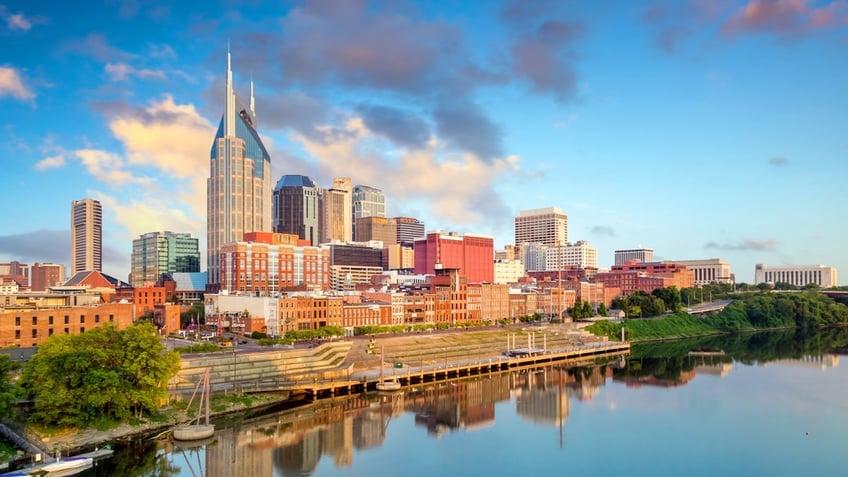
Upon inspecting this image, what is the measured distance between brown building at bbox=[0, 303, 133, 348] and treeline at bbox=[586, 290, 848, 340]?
9797cm

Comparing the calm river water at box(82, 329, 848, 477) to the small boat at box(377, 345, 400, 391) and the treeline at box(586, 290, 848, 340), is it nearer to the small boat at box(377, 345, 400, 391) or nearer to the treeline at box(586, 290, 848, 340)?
the small boat at box(377, 345, 400, 391)

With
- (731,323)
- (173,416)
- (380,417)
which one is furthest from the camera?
(731,323)

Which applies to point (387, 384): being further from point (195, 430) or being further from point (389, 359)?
point (195, 430)

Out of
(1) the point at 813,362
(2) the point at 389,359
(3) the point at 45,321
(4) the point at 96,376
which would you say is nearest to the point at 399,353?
(2) the point at 389,359

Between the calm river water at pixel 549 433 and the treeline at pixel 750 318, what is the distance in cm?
5559

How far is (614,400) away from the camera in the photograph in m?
79.4

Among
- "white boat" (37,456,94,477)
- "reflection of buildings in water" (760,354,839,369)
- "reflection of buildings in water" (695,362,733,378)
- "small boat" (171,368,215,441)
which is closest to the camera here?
"white boat" (37,456,94,477)

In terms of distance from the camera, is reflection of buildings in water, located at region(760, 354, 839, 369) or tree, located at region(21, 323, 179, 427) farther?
reflection of buildings in water, located at region(760, 354, 839, 369)

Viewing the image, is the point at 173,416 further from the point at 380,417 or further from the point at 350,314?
the point at 350,314

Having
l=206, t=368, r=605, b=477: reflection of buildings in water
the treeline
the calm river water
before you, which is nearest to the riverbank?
the calm river water

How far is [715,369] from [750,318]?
76.1m

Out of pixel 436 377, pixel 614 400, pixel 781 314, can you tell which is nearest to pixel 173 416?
pixel 436 377

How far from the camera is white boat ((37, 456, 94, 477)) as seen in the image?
46188 millimetres

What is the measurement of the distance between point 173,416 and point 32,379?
468 inches
